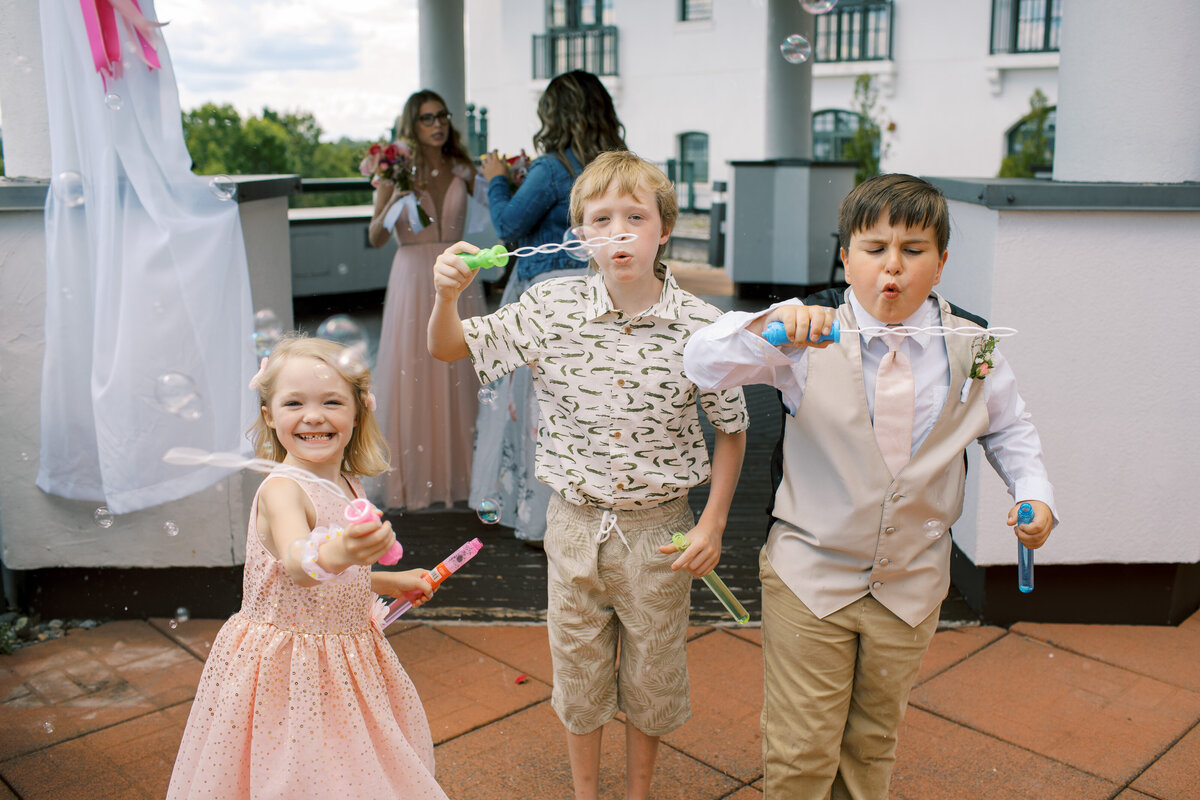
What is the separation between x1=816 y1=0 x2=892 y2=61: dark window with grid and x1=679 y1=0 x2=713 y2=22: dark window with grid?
249 cm

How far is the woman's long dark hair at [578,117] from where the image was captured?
3.68m

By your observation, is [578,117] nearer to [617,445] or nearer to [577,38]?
[617,445]

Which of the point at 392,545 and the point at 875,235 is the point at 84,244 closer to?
the point at 392,545

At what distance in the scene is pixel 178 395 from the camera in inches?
118

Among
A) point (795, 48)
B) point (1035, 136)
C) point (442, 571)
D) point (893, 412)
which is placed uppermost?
point (1035, 136)

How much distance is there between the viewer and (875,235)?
6.34ft

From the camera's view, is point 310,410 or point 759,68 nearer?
point 310,410

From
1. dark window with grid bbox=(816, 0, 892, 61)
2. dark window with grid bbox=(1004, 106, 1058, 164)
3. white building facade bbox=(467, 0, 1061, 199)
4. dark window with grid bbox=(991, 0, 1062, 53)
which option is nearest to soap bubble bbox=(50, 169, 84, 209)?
dark window with grid bbox=(1004, 106, 1058, 164)

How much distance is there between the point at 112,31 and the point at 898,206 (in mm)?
2381

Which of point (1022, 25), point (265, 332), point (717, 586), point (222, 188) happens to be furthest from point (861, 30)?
point (717, 586)

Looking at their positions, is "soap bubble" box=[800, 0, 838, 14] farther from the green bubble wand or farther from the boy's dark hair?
the green bubble wand

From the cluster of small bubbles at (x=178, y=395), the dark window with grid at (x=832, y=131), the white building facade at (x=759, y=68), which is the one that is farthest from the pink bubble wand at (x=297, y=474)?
the dark window with grid at (x=832, y=131)

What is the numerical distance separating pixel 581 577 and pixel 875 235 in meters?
0.90

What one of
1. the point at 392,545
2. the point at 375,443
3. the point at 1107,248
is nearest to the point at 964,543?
the point at 1107,248
